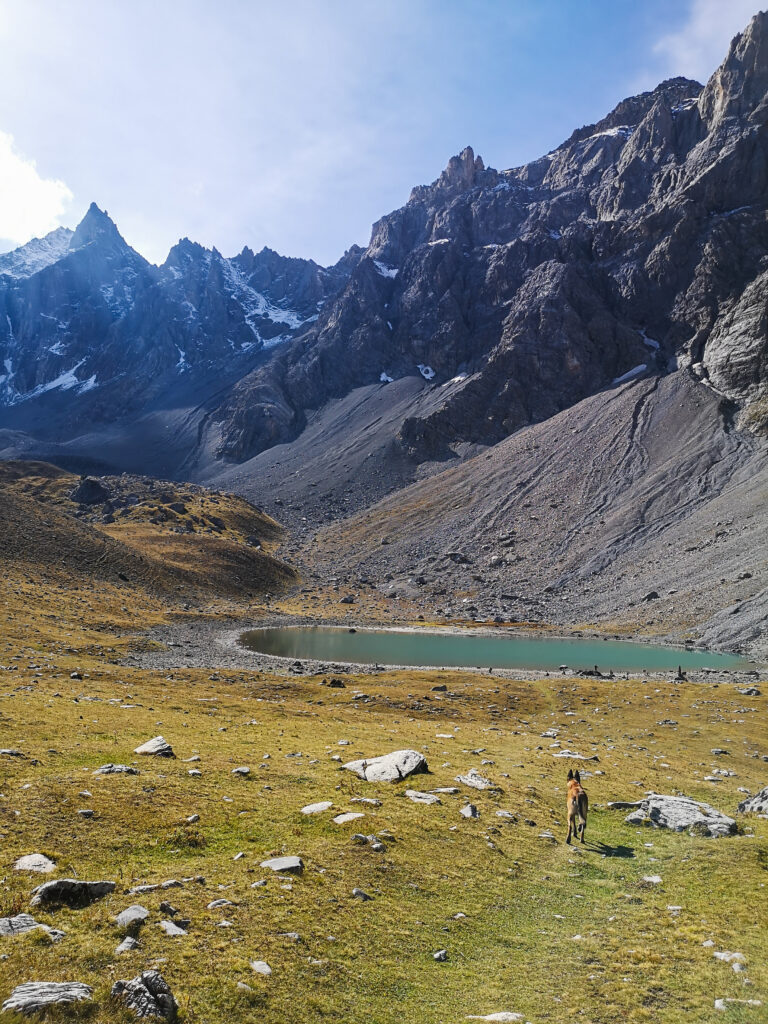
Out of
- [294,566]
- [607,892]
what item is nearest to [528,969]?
[607,892]

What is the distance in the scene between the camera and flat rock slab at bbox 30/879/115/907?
997cm

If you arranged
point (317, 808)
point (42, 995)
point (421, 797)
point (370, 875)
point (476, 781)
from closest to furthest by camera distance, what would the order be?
1. point (42, 995)
2. point (370, 875)
3. point (317, 808)
4. point (421, 797)
5. point (476, 781)

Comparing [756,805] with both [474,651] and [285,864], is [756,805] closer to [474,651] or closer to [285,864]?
[285,864]

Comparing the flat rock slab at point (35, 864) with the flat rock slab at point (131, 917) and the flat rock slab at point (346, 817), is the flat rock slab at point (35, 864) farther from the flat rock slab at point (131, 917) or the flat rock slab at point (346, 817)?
the flat rock slab at point (346, 817)

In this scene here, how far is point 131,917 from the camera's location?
969cm

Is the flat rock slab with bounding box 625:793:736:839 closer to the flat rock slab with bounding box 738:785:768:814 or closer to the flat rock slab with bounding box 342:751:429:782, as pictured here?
the flat rock slab with bounding box 738:785:768:814

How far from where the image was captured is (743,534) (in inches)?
3917

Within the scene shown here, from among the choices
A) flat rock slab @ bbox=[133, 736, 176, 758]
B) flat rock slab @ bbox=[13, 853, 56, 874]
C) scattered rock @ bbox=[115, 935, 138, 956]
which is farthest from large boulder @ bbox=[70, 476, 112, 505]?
scattered rock @ bbox=[115, 935, 138, 956]

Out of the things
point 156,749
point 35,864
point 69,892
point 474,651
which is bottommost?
point 474,651

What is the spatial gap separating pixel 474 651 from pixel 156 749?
204ft

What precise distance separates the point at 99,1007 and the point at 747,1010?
10.1 meters

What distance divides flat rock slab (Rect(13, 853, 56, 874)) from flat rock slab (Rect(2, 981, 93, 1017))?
391cm

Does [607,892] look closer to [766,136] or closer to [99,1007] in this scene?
[99,1007]

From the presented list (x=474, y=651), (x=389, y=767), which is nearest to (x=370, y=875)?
(x=389, y=767)
